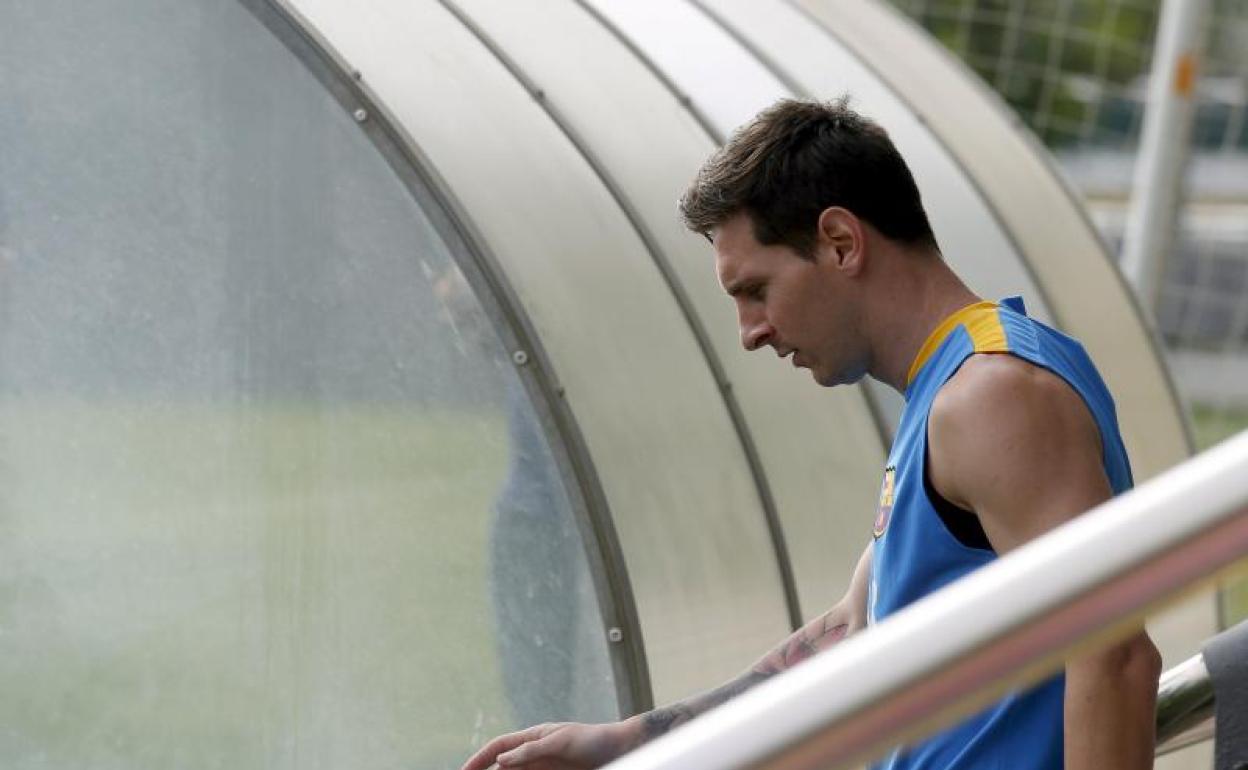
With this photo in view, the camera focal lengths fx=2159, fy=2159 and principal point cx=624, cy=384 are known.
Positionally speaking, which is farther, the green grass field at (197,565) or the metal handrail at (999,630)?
the green grass field at (197,565)

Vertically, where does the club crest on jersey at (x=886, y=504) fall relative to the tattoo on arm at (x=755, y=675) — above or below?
above

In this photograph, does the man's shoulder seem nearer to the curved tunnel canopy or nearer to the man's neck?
the man's neck

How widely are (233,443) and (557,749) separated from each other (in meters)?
1.33

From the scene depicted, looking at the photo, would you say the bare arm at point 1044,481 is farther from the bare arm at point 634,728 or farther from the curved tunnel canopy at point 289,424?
the curved tunnel canopy at point 289,424

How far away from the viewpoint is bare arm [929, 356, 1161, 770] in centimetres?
233

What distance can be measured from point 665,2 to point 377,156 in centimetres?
210

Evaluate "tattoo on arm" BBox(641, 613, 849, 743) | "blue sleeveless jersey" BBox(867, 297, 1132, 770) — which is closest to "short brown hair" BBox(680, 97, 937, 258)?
"blue sleeveless jersey" BBox(867, 297, 1132, 770)

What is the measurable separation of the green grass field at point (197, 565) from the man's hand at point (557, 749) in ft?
3.61

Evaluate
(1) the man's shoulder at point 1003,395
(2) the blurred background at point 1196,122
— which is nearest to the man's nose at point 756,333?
(1) the man's shoulder at point 1003,395

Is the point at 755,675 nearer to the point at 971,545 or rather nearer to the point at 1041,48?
the point at 971,545

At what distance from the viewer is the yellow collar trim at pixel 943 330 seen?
8.64 ft

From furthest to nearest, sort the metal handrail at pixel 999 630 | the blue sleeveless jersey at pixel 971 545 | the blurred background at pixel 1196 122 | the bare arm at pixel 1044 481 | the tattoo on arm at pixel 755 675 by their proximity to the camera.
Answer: the blurred background at pixel 1196 122 < the tattoo on arm at pixel 755 675 < the blue sleeveless jersey at pixel 971 545 < the bare arm at pixel 1044 481 < the metal handrail at pixel 999 630

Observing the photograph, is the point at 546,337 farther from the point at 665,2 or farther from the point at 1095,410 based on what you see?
the point at 665,2

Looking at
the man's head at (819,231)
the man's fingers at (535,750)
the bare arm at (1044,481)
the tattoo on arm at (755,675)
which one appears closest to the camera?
the bare arm at (1044,481)
